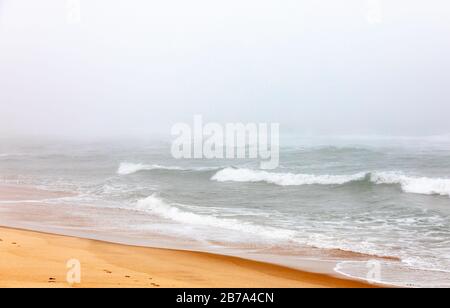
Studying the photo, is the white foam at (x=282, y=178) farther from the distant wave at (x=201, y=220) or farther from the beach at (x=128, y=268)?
the beach at (x=128, y=268)

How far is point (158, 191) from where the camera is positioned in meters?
18.1

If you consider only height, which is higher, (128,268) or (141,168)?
(141,168)

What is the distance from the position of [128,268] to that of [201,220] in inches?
198

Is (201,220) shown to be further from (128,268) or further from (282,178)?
(282,178)

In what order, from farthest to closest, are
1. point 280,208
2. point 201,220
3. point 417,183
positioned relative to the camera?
point 417,183 → point 280,208 → point 201,220

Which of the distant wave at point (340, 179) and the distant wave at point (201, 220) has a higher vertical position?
the distant wave at point (340, 179)

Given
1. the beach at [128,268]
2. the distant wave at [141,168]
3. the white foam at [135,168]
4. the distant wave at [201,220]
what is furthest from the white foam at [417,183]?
the beach at [128,268]

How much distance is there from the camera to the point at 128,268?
7.19 metres

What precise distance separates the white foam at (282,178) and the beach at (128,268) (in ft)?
40.6

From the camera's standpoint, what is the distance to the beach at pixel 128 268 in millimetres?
5992

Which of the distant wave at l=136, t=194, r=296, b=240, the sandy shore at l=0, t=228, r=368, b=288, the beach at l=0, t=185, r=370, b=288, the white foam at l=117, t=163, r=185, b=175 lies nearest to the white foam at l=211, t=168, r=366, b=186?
the white foam at l=117, t=163, r=185, b=175

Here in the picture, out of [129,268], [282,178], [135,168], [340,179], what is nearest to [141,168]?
[135,168]

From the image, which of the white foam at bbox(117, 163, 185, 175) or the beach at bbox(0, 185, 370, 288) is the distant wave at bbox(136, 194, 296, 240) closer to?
the beach at bbox(0, 185, 370, 288)
